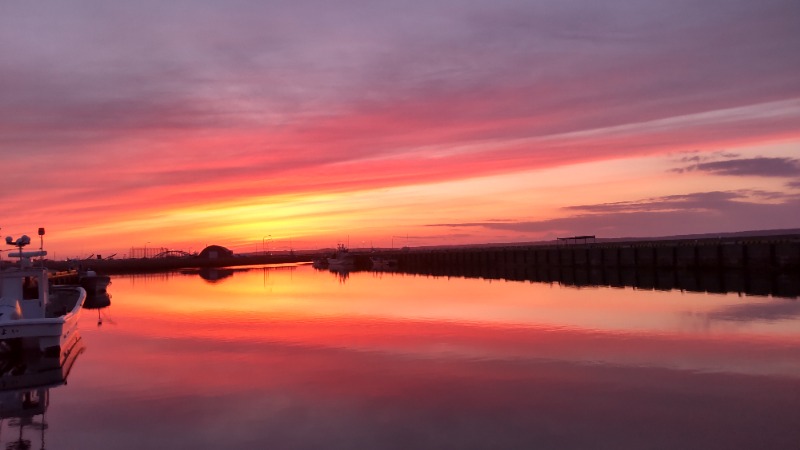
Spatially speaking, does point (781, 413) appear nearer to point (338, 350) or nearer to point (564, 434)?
point (564, 434)

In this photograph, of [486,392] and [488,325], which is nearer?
[486,392]

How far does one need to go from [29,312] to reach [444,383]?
17996 millimetres

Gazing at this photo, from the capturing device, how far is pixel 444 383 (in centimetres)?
2033

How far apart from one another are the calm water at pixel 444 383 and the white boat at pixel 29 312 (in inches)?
59.2

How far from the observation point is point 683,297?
46406 millimetres

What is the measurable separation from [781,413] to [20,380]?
21988 mm

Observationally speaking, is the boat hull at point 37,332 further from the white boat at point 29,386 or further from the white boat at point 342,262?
the white boat at point 342,262

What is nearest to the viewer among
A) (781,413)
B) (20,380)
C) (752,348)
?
(781,413)

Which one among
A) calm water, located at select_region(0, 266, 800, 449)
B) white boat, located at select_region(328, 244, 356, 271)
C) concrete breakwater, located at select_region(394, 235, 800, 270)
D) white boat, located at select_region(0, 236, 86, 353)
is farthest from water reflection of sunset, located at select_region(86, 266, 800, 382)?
white boat, located at select_region(328, 244, 356, 271)

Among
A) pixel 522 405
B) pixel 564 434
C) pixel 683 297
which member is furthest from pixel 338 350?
pixel 683 297

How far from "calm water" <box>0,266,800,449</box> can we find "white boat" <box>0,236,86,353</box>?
1.50 metres

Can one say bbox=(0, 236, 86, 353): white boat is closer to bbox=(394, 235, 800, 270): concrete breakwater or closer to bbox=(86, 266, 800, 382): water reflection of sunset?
bbox=(86, 266, 800, 382): water reflection of sunset

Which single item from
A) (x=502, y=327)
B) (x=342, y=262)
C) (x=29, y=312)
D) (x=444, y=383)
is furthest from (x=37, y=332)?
(x=342, y=262)

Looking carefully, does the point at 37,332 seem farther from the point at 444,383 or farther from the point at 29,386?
the point at 444,383
